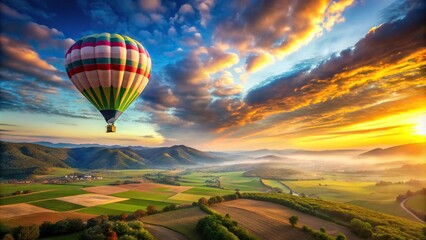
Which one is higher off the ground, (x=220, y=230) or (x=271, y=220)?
(x=220, y=230)

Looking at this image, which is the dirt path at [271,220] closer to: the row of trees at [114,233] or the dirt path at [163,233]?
the dirt path at [163,233]

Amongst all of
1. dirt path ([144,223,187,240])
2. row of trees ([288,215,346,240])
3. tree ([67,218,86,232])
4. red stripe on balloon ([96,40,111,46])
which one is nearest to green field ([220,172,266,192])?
row of trees ([288,215,346,240])

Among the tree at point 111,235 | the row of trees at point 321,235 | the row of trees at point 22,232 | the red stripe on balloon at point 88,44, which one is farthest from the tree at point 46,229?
the row of trees at point 321,235

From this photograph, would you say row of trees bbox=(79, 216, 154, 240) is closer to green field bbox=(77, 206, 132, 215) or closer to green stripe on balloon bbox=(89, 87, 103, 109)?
green stripe on balloon bbox=(89, 87, 103, 109)

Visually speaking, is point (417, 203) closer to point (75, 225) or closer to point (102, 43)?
point (75, 225)

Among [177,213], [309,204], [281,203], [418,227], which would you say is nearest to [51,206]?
[177,213]

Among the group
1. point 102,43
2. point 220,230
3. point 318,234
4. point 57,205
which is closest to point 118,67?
point 102,43
